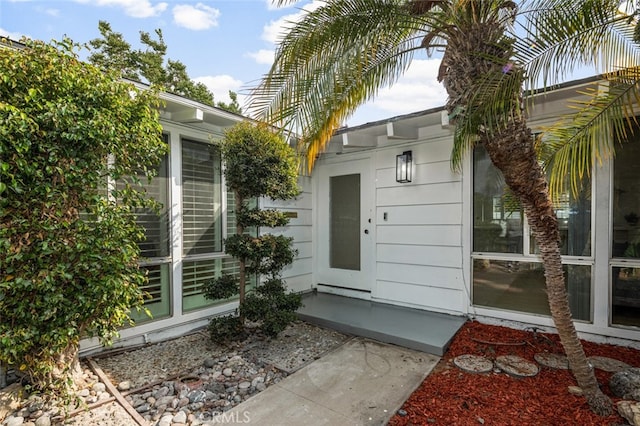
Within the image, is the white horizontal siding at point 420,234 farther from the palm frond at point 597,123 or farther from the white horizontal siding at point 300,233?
the palm frond at point 597,123

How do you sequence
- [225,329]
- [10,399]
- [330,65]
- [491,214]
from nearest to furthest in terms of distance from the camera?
[10,399] < [330,65] < [225,329] < [491,214]

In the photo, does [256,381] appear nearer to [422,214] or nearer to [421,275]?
[421,275]

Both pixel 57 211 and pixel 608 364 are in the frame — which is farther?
pixel 608 364

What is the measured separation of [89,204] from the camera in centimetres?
253

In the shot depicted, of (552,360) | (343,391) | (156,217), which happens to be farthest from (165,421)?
(552,360)

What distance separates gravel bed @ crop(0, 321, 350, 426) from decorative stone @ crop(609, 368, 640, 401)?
2.52 meters

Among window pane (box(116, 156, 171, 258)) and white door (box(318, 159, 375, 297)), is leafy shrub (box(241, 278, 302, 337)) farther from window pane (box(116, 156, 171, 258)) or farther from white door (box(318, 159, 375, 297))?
white door (box(318, 159, 375, 297))

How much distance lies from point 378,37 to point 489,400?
123 inches

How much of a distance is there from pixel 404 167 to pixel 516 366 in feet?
9.48

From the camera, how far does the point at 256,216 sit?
3.63 meters

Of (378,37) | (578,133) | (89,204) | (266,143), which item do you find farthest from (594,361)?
(89,204)

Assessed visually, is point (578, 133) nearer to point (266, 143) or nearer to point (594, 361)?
point (594, 361)

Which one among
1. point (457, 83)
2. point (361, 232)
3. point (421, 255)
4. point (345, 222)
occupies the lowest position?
point (421, 255)

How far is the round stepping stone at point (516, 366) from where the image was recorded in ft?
9.32
